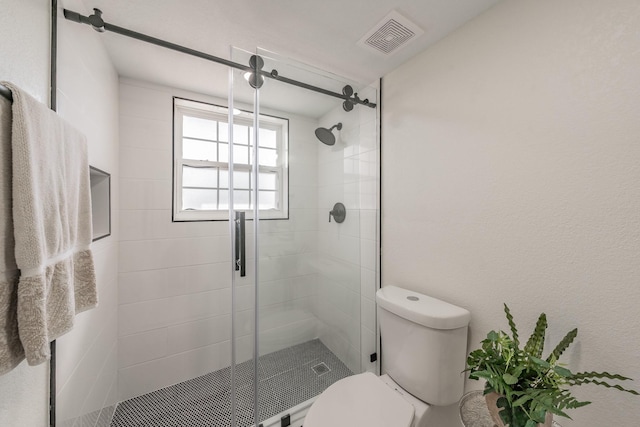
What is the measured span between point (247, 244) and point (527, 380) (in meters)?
1.36

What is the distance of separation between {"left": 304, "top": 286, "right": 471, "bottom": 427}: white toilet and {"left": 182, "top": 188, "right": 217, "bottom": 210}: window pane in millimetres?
1614

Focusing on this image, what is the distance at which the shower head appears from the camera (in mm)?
1577

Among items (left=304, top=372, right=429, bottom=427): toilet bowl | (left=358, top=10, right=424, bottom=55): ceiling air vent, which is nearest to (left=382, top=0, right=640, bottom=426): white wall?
(left=358, top=10, right=424, bottom=55): ceiling air vent

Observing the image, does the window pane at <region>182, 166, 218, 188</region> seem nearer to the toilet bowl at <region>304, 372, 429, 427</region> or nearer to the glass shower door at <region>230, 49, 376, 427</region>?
the glass shower door at <region>230, 49, 376, 427</region>

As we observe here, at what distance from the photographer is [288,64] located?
1.40 m

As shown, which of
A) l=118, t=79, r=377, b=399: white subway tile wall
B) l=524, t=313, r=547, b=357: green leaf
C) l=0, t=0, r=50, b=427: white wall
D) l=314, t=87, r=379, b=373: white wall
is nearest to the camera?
l=0, t=0, r=50, b=427: white wall

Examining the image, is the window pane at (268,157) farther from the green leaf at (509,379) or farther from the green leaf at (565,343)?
the green leaf at (565,343)

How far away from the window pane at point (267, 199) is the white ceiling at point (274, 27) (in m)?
0.60

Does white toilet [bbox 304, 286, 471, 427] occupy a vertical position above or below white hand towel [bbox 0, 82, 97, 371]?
below

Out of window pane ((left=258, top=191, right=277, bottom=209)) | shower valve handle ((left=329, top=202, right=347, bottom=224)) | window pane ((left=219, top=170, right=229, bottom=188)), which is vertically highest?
window pane ((left=219, top=170, right=229, bottom=188))

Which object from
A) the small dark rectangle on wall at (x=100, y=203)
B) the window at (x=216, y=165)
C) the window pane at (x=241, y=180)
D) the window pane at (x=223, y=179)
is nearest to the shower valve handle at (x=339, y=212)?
the window at (x=216, y=165)

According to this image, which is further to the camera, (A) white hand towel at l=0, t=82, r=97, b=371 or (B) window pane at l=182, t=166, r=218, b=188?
(B) window pane at l=182, t=166, r=218, b=188

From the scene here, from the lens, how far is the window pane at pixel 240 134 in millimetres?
1327

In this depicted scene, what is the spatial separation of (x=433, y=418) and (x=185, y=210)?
6.94 ft
